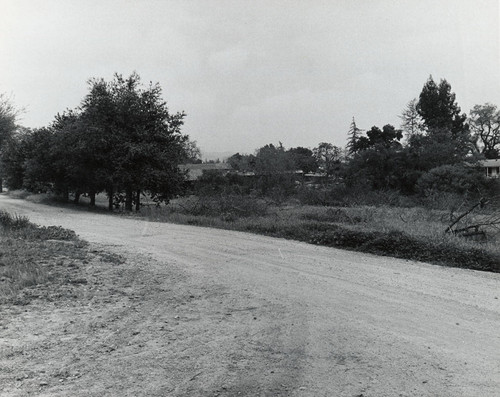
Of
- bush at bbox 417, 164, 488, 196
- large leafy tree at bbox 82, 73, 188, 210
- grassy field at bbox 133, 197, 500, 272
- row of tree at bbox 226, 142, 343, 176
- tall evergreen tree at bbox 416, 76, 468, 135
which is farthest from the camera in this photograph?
tall evergreen tree at bbox 416, 76, 468, 135

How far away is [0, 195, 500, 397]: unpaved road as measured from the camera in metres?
4.23

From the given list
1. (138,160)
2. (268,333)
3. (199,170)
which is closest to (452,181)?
(138,160)

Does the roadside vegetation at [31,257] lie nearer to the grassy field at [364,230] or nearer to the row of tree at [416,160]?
the grassy field at [364,230]

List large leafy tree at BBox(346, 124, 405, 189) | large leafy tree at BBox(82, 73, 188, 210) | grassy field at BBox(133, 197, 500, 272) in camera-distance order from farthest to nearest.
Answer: large leafy tree at BBox(346, 124, 405, 189) → large leafy tree at BBox(82, 73, 188, 210) → grassy field at BBox(133, 197, 500, 272)

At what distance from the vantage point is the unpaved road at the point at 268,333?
4.23 m

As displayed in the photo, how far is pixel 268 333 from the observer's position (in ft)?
18.4

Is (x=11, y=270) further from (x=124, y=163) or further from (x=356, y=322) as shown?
→ (x=124, y=163)

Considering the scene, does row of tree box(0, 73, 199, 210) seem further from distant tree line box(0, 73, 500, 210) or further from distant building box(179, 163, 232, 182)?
distant building box(179, 163, 232, 182)

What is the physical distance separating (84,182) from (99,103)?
6.78m

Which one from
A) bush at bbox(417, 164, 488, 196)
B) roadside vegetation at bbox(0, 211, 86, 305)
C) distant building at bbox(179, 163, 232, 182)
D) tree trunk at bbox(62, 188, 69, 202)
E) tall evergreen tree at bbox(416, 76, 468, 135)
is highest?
tall evergreen tree at bbox(416, 76, 468, 135)

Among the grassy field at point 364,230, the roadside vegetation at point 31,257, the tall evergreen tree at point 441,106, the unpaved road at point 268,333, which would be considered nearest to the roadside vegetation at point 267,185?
the grassy field at point 364,230

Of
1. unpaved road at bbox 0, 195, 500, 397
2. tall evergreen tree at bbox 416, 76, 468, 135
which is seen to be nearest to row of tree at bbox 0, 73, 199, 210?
unpaved road at bbox 0, 195, 500, 397

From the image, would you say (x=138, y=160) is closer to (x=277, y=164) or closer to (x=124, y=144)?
(x=124, y=144)

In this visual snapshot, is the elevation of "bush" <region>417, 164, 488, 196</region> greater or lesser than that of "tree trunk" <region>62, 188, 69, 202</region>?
greater
